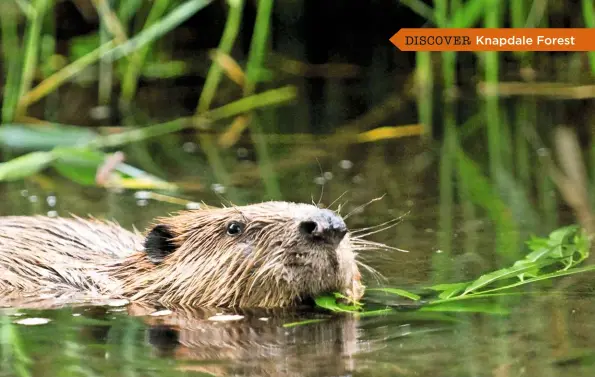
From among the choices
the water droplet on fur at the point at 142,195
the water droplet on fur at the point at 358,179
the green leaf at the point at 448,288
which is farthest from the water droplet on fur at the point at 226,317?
the water droplet on fur at the point at 358,179

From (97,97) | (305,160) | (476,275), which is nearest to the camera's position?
(476,275)

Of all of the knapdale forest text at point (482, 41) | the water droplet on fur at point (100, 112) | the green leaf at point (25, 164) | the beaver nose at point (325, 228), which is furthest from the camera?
the water droplet on fur at point (100, 112)

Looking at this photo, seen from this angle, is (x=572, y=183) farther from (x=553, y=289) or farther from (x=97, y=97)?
(x=97, y=97)

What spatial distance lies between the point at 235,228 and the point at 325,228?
46cm

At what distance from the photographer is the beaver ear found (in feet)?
15.0

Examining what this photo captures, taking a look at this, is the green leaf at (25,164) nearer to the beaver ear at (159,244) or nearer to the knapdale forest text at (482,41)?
the beaver ear at (159,244)

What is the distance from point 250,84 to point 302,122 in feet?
2.35

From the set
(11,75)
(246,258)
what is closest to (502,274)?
(246,258)

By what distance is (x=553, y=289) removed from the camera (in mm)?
4418

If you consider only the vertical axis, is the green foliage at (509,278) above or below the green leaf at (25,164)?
below

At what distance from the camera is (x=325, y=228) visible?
408 cm

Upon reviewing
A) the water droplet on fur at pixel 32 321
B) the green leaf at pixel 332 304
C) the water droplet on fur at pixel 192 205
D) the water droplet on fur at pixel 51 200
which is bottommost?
the water droplet on fur at pixel 32 321

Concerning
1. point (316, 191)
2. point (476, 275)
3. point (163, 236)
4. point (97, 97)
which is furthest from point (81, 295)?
point (97, 97)

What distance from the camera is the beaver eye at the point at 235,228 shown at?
14.4ft
